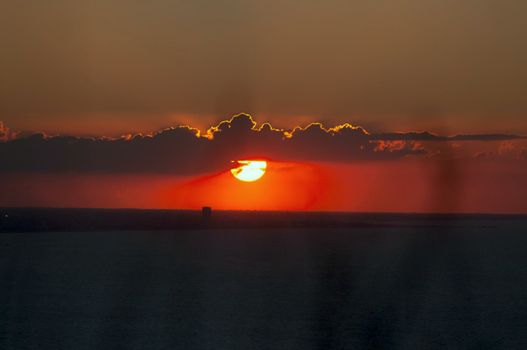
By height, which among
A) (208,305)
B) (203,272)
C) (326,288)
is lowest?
(208,305)

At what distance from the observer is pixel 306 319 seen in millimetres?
45344

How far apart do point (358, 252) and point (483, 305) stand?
47.2 m

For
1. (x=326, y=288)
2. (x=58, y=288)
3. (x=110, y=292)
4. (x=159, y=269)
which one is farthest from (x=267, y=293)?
(x=159, y=269)

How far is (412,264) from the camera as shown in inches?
3482

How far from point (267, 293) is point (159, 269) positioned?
21.1 meters

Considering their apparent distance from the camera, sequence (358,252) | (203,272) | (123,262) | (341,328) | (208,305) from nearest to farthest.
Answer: (341,328)
(208,305)
(203,272)
(123,262)
(358,252)

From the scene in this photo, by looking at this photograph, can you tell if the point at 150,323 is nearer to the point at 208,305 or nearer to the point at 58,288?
the point at 208,305

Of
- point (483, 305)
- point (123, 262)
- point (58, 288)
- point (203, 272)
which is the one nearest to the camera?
point (483, 305)

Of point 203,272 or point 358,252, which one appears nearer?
point 203,272

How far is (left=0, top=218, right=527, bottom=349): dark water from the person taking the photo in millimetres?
39750

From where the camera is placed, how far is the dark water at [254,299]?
3975 centimetres

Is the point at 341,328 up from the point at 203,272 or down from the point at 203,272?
down

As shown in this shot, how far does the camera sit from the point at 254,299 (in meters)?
53.9

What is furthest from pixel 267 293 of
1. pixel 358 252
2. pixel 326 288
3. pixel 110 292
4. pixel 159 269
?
pixel 358 252
